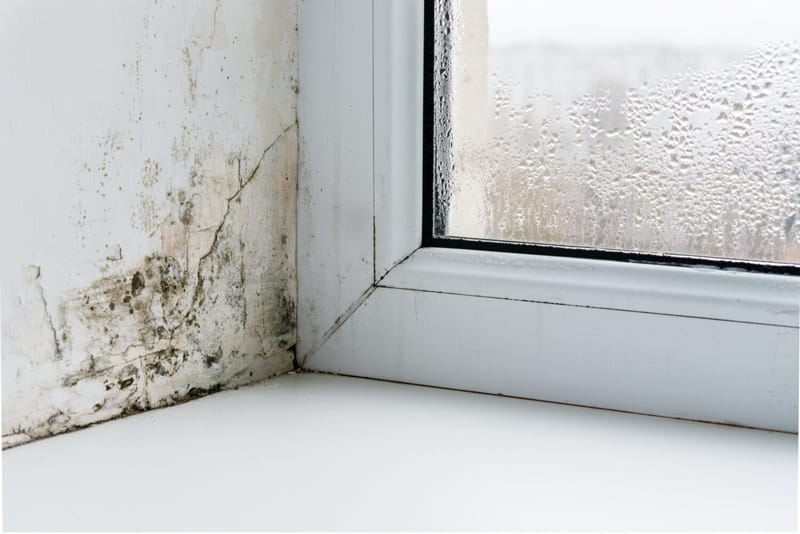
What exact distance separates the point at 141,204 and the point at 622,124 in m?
0.47

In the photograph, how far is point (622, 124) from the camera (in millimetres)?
895

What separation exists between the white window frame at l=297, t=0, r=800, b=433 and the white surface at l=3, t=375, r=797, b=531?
41mm

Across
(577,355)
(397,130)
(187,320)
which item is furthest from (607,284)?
(187,320)

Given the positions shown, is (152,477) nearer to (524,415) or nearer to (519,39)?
(524,415)

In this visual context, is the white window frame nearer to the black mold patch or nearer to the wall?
the wall

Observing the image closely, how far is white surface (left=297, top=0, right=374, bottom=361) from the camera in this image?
97cm

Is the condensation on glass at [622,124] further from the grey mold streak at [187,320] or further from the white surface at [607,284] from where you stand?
the grey mold streak at [187,320]

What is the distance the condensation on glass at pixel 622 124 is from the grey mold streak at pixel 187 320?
0.19 meters

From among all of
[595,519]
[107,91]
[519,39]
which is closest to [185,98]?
[107,91]

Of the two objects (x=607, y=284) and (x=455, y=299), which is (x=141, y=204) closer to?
(x=455, y=299)

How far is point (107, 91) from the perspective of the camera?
781mm

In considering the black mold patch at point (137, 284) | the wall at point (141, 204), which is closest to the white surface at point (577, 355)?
the wall at point (141, 204)

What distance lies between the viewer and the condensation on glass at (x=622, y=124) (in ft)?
2.75

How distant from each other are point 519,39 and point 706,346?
37 centimetres
